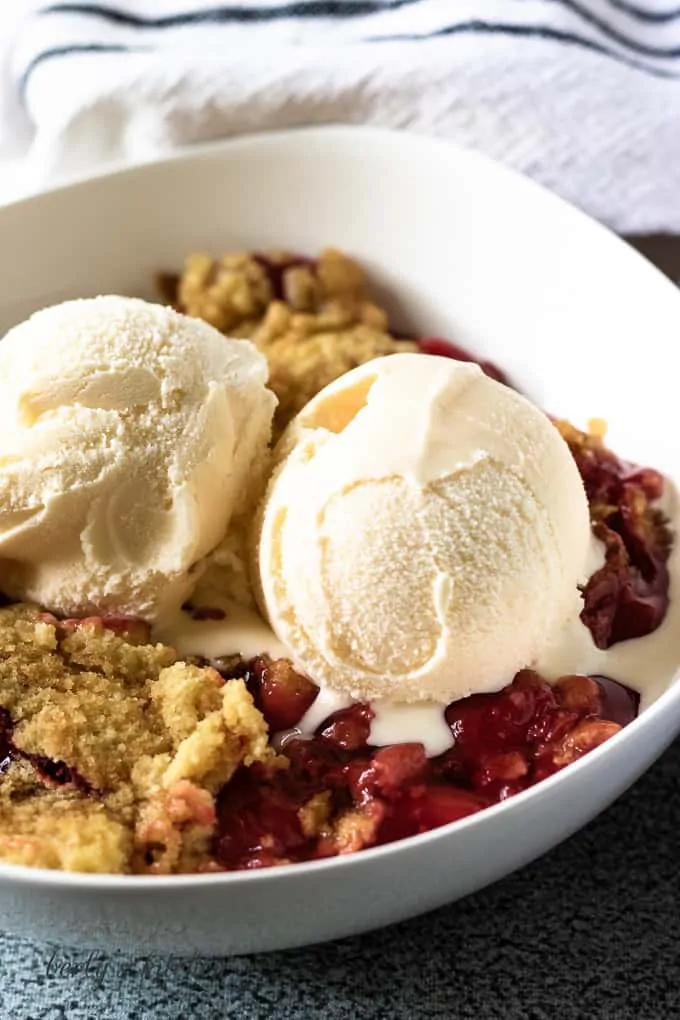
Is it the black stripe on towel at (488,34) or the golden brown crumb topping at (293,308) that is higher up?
the black stripe on towel at (488,34)

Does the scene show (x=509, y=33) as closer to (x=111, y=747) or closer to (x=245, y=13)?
(x=245, y=13)

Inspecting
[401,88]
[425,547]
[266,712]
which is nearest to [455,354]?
[401,88]

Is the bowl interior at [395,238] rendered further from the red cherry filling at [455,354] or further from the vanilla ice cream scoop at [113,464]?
the vanilla ice cream scoop at [113,464]

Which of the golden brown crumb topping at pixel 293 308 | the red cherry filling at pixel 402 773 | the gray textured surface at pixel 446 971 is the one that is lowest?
the gray textured surface at pixel 446 971

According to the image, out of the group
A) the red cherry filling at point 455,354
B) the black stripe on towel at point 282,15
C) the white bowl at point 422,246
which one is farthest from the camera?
the black stripe on towel at point 282,15

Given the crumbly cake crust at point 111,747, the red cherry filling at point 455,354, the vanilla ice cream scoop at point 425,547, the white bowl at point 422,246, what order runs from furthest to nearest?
the red cherry filling at point 455,354
the white bowl at point 422,246
the vanilla ice cream scoop at point 425,547
the crumbly cake crust at point 111,747

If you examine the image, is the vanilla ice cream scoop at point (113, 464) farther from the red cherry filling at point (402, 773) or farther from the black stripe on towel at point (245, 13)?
the black stripe on towel at point (245, 13)

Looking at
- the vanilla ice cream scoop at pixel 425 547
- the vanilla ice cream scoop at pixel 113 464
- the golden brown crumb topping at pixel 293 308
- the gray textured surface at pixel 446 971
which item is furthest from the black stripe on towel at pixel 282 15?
the gray textured surface at pixel 446 971

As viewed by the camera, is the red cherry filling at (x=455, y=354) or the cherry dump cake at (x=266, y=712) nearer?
the cherry dump cake at (x=266, y=712)
